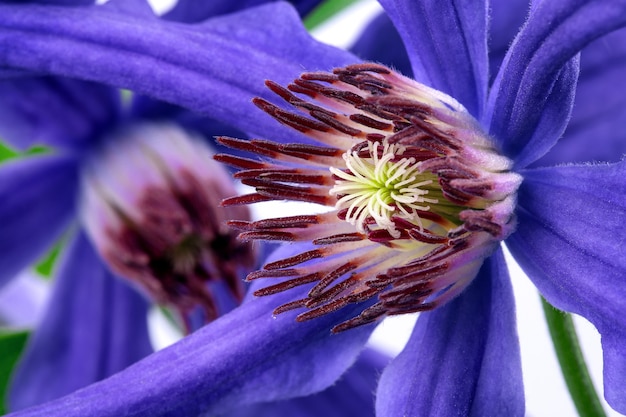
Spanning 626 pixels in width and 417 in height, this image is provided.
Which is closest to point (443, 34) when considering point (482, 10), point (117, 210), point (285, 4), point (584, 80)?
point (482, 10)

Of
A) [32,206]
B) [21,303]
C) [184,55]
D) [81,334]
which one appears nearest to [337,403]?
[81,334]

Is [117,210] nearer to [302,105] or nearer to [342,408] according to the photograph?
[342,408]

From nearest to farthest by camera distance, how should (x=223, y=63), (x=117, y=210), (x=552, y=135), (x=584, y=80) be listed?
(x=552, y=135) → (x=223, y=63) → (x=584, y=80) → (x=117, y=210)

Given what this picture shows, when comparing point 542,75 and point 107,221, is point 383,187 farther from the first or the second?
point 107,221

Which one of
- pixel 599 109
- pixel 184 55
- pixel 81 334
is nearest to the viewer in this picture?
pixel 184 55

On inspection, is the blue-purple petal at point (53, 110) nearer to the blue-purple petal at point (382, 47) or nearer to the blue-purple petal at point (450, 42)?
the blue-purple petal at point (382, 47)

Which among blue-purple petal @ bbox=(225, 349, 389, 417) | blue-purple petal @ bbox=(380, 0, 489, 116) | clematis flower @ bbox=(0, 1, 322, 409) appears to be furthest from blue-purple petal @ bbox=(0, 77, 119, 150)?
blue-purple petal @ bbox=(380, 0, 489, 116)

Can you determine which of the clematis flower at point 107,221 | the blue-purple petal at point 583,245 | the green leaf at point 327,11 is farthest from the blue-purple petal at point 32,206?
the blue-purple petal at point 583,245
